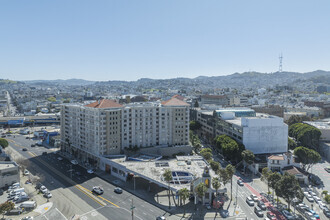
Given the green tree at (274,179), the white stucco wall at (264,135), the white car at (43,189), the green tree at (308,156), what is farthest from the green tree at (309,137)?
the white car at (43,189)

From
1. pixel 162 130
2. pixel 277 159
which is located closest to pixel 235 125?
pixel 277 159

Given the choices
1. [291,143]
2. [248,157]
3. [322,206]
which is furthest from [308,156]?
[291,143]

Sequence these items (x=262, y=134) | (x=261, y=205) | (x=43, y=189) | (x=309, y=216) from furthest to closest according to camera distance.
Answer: (x=262, y=134) → (x=43, y=189) → (x=261, y=205) → (x=309, y=216)

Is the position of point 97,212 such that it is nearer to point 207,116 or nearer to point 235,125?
point 235,125

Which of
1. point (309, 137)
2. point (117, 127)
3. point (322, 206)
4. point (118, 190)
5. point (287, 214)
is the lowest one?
point (322, 206)

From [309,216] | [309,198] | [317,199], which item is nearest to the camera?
[309,216]

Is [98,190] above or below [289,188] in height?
below

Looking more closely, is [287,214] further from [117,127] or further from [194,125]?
[194,125]

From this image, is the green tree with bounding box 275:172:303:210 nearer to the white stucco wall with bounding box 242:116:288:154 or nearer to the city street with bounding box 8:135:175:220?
the city street with bounding box 8:135:175:220
